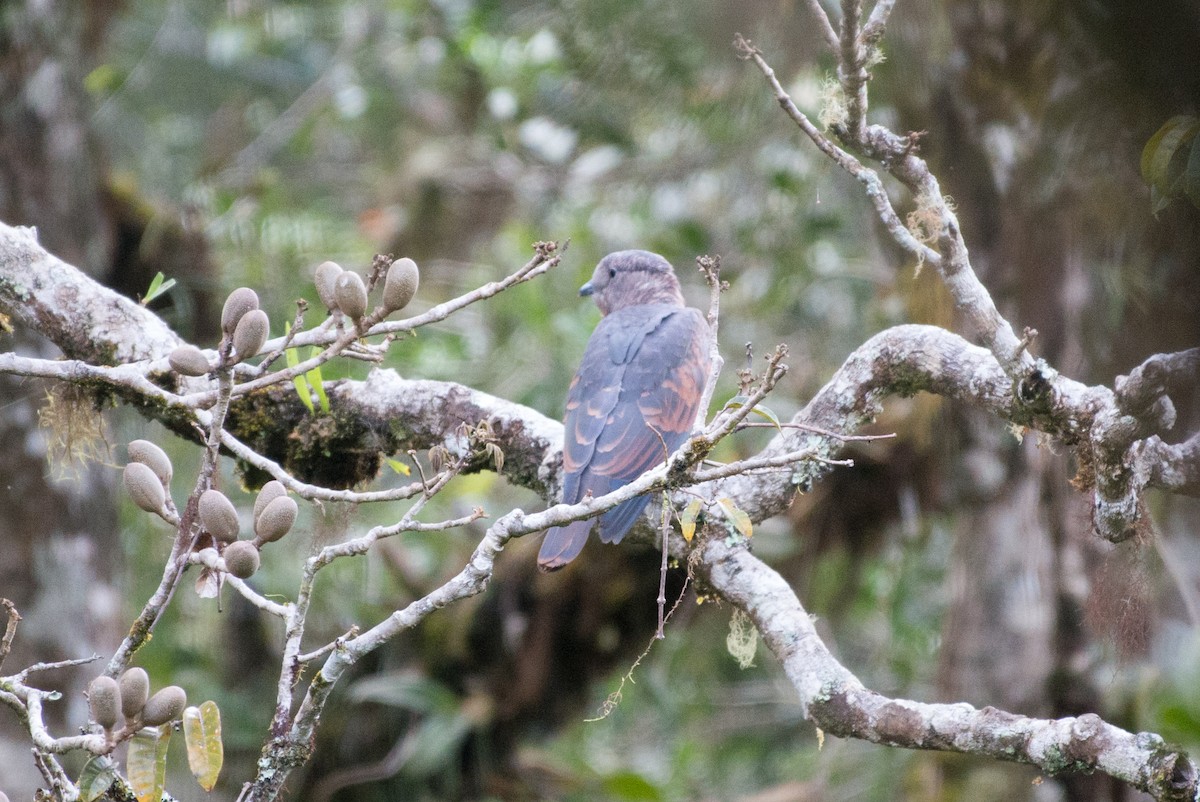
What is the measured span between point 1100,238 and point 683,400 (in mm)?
1356

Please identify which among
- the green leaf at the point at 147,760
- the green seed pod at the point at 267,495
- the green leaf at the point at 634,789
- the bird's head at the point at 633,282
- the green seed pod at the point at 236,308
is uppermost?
the bird's head at the point at 633,282

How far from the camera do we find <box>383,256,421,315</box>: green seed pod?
196 centimetres

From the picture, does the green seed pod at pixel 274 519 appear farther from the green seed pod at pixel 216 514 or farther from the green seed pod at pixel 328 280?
the green seed pod at pixel 328 280

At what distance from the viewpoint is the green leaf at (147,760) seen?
1.75 meters

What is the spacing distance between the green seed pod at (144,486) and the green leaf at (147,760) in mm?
341

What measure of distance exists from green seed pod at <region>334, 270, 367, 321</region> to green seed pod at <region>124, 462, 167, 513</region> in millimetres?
417

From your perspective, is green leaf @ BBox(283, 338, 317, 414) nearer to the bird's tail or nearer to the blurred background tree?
the blurred background tree

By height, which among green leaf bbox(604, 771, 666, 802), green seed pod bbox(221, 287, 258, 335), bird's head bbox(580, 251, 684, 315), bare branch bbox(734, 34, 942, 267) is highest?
bird's head bbox(580, 251, 684, 315)

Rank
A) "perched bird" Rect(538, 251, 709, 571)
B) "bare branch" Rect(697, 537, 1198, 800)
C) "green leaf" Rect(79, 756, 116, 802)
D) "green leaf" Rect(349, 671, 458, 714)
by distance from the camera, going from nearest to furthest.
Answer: "green leaf" Rect(79, 756, 116, 802), "bare branch" Rect(697, 537, 1198, 800), "perched bird" Rect(538, 251, 709, 571), "green leaf" Rect(349, 671, 458, 714)

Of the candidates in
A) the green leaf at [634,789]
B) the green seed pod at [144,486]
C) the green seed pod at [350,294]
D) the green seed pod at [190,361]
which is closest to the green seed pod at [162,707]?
the green seed pod at [144,486]

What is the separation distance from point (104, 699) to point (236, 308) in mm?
644

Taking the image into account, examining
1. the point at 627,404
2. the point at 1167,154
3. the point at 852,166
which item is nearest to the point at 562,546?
the point at 627,404

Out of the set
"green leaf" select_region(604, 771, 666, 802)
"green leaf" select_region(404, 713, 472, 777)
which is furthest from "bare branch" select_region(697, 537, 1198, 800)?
"green leaf" select_region(604, 771, 666, 802)

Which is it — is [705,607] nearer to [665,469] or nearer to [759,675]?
[759,675]
